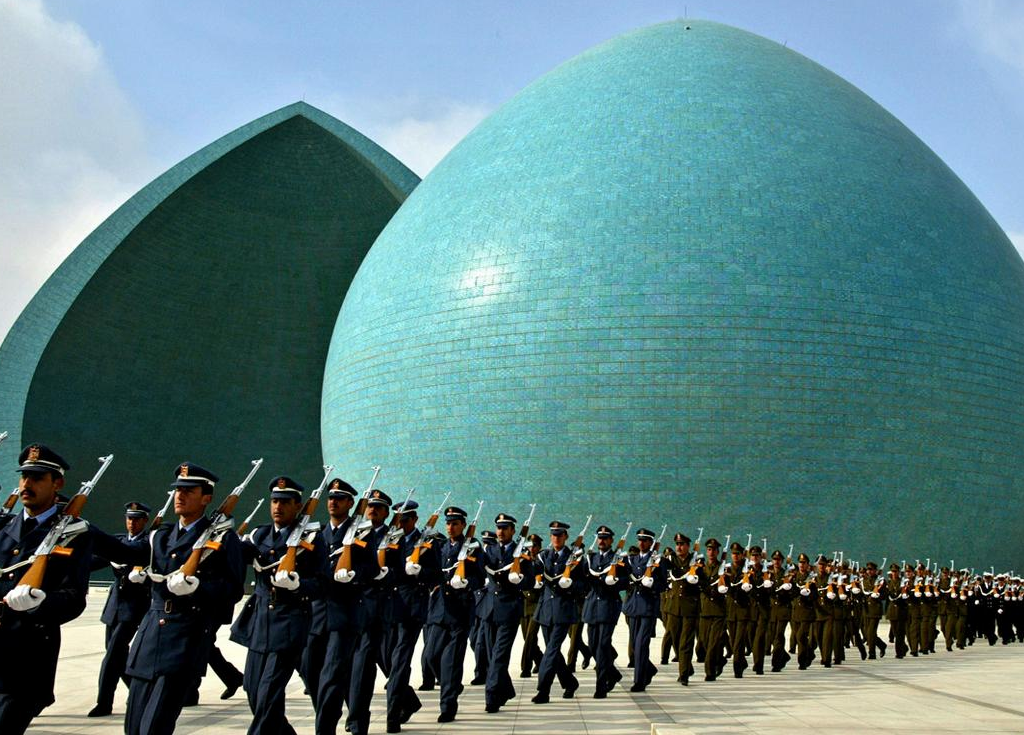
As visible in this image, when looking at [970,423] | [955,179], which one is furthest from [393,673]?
[955,179]

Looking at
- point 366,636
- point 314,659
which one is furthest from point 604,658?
point 314,659

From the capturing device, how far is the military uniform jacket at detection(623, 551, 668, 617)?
11.6 meters

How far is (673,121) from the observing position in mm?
24781

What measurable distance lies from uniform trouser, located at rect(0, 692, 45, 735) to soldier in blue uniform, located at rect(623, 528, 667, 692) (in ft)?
23.7

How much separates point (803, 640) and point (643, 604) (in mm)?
4198

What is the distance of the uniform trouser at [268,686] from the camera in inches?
236

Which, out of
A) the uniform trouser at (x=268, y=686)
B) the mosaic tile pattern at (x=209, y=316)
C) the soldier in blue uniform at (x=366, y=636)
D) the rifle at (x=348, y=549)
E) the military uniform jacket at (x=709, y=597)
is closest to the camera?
the uniform trouser at (x=268, y=686)

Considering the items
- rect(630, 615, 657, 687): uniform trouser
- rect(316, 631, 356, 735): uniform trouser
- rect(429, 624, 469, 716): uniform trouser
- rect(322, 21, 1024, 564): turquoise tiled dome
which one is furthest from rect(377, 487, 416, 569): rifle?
rect(322, 21, 1024, 564): turquoise tiled dome

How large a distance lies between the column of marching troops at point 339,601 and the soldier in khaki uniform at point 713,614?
3cm

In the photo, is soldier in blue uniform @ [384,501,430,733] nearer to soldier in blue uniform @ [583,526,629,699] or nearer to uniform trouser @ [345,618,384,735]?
uniform trouser @ [345,618,384,735]

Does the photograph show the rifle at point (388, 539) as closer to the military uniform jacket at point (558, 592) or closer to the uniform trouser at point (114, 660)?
the uniform trouser at point (114, 660)

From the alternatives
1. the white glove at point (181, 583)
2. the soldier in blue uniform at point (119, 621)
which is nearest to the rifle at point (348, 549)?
the white glove at point (181, 583)

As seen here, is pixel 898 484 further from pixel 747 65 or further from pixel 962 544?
pixel 747 65

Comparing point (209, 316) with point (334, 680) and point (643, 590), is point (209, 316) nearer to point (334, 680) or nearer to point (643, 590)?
point (643, 590)
